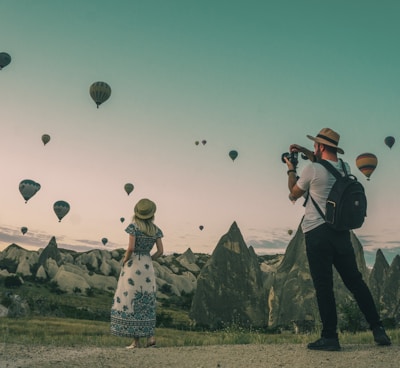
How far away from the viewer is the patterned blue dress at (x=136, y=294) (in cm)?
832

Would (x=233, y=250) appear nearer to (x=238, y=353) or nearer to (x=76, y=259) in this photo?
(x=76, y=259)

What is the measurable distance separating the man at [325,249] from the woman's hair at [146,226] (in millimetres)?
2653

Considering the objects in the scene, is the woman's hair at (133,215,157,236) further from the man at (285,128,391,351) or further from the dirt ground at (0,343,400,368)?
the man at (285,128,391,351)

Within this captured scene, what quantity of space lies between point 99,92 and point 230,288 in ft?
106

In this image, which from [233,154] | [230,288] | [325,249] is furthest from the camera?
[230,288]

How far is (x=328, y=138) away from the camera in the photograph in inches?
255

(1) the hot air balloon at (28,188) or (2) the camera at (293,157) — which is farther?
(1) the hot air balloon at (28,188)

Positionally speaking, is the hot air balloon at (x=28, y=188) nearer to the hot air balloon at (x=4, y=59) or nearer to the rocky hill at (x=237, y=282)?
the hot air balloon at (x=4, y=59)

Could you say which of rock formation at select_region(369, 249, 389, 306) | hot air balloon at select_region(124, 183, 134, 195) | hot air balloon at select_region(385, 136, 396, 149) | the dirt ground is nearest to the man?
the dirt ground

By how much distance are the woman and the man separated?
2.68m

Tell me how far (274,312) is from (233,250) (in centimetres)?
909

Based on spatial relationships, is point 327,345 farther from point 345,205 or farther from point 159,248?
point 159,248

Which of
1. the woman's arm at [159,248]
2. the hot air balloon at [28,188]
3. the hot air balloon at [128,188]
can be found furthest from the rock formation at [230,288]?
the woman's arm at [159,248]

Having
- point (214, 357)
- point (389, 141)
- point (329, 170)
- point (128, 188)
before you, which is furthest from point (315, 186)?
point (128, 188)
